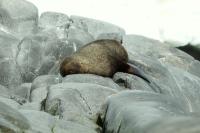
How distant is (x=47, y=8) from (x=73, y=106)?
15.3 m

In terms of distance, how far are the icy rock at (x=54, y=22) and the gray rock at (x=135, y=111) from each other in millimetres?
11937

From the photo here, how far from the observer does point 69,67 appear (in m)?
13.0

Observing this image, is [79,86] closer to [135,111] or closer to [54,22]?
[135,111]

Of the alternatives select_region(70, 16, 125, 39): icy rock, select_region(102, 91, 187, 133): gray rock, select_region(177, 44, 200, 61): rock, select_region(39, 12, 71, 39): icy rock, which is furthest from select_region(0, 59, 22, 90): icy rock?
select_region(177, 44, 200, 61): rock

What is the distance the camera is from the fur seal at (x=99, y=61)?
12.9 metres

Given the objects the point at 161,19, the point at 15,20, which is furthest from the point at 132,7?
the point at 15,20

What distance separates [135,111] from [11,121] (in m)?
1.08

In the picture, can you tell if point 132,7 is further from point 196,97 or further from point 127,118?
point 127,118

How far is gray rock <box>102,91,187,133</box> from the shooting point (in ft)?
15.2

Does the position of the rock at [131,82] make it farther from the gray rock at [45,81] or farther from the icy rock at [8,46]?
the icy rock at [8,46]

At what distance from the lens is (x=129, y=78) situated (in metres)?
11.7

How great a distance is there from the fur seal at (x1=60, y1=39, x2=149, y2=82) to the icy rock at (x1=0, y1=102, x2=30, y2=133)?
23.8 ft

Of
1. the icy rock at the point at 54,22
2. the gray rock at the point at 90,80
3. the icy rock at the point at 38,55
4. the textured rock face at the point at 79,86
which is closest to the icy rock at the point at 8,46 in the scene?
the textured rock face at the point at 79,86

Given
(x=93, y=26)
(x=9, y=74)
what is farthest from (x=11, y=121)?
(x=93, y=26)
